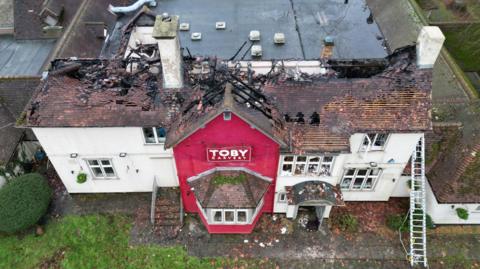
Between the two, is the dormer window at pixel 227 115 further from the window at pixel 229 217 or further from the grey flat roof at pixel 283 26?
the grey flat roof at pixel 283 26

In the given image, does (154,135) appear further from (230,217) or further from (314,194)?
(314,194)

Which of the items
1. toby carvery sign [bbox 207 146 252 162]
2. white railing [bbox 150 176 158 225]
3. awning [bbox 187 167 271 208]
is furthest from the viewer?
white railing [bbox 150 176 158 225]

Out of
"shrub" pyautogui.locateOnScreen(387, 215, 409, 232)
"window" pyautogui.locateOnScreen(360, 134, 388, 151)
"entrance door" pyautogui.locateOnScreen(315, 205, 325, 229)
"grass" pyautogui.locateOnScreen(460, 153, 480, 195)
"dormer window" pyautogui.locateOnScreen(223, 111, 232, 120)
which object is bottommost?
"shrub" pyautogui.locateOnScreen(387, 215, 409, 232)

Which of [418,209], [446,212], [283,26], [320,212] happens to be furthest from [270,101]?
[446,212]

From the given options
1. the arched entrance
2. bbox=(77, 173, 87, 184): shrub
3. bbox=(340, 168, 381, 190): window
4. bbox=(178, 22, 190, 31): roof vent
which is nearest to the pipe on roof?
bbox=(178, 22, 190, 31): roof vent

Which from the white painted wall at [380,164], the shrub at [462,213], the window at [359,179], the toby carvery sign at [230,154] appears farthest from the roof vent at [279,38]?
the shrub at [462,213]

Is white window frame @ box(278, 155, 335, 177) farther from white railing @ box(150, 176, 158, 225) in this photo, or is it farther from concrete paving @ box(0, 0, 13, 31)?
concrete paving @ box(0, 0, 13, 31)

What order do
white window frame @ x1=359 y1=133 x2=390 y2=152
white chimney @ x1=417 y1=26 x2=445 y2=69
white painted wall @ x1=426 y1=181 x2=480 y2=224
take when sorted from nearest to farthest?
white chimney @ x1=417 y1=26 x2=445 y2=69, white window frame @ x1=359 y1=133 x2=390 y2=152, white painted wall @ x1=426 y1=181 x2=480 y2=224
